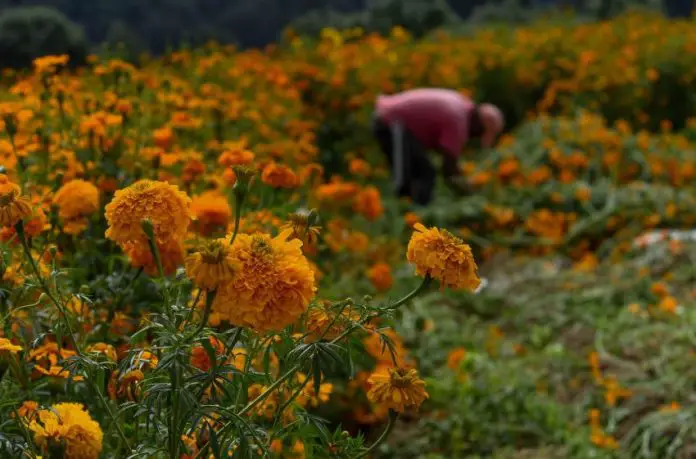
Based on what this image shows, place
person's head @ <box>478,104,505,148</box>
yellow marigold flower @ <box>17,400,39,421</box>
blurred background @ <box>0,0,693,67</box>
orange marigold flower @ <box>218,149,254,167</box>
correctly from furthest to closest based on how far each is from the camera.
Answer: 1. blurred background @ <box>0,0,693,67</box>
2. person's head @ <box>478,104,505,148</box>
3. orange marigold flower @ <box>218,149,254,167</box>
4. yellow marigold flower @ <box>17,400,39,421</box>

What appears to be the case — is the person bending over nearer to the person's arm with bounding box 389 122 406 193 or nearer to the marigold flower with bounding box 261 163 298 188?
the person's arm with bounding box 389 122 406 193

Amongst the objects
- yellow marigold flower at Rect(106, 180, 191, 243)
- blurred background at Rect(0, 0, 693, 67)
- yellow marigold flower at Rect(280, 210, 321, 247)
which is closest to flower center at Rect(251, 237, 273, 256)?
yellow marigold flower at Rect(106, 180, 191, 243)

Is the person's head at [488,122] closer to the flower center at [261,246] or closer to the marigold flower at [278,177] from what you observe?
the marigold flower at [278,177]

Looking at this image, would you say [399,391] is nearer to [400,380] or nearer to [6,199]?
[400,380]

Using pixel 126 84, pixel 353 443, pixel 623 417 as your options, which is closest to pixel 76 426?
pixel 353 443

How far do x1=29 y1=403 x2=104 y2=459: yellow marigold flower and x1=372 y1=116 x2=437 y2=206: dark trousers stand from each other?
443 cm

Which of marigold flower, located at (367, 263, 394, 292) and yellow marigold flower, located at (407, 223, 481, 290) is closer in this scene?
yellow marigold flower, located at (407, 223, 481, 290)

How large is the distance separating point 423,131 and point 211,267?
4.81 metres

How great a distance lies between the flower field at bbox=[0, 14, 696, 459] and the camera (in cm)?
126

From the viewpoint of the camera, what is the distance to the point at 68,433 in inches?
52.2

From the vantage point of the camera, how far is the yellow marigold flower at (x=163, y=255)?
1.42 meters

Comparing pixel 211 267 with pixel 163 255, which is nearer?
pixel 211 267

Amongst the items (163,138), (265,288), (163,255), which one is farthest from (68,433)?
(163,138)

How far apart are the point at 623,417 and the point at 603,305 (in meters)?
1.02
